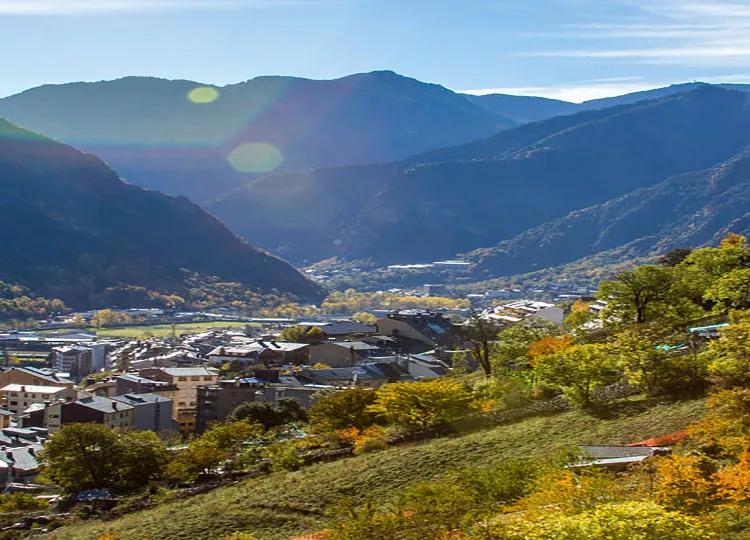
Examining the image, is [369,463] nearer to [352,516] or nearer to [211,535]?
[211,535]

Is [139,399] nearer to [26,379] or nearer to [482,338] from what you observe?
[26,379]

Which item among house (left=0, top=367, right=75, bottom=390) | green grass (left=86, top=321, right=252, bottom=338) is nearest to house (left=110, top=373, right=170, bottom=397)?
house (left=0, top=367, right=75, bottom=390)

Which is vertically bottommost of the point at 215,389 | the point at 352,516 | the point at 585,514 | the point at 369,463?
the point at 215,389

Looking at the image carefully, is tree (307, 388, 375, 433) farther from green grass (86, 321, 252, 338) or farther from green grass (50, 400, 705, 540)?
green grass (86, 321, 252, 338)

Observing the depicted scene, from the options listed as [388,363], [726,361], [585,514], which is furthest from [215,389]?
[585,514]

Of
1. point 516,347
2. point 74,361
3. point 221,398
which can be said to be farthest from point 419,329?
point 516,347

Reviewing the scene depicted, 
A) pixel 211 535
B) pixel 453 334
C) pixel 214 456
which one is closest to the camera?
pixel 211 535

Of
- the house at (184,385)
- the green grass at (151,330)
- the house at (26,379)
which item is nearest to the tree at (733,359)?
the house at (184,385)
